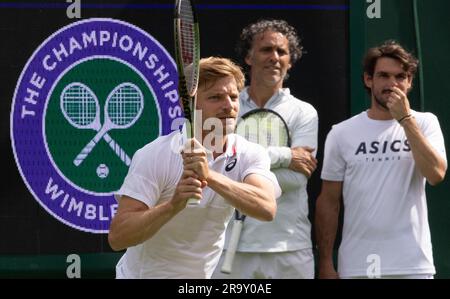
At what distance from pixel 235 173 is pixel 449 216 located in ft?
5.92

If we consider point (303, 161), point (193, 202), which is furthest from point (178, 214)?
point (303, 161)

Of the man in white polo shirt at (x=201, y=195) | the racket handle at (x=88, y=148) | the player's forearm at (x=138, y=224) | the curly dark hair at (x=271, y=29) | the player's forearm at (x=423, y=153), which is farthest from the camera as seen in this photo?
the racket handle at (x=88, y=148)

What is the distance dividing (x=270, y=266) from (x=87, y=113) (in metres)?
1.15

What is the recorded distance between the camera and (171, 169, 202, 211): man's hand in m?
5.59

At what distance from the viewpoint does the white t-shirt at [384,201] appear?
6.99 meters

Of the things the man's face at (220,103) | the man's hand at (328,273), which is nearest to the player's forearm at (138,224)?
the man's face at (220,103)

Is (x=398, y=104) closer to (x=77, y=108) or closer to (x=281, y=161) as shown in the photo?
(x=281, y=161)

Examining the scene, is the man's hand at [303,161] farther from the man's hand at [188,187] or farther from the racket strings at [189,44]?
the man's hand at [188,187]

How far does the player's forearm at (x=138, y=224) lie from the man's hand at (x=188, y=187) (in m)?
0.07

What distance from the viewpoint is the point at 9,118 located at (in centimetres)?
747

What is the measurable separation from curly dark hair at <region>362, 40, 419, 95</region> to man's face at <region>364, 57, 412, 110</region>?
0.02 meters

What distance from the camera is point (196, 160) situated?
18.4 ft

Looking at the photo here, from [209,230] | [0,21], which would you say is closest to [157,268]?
[209,230]

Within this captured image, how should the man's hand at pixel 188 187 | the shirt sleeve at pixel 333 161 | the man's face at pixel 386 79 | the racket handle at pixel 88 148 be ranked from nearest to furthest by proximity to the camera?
the man's hand at pixel 188 187 < the man's face at pixel 386 79 < the shirt sleeve at pixel 333 161 < the racket handle at pixel 88 148
